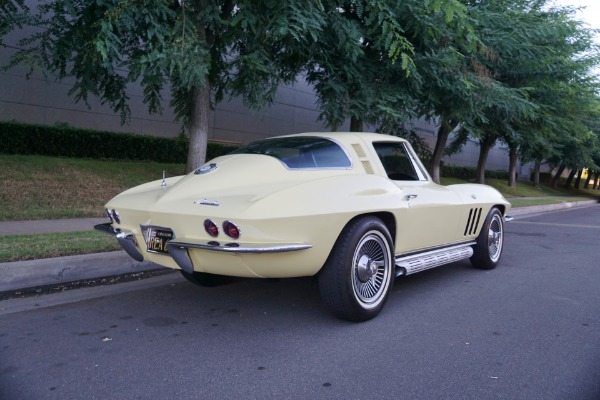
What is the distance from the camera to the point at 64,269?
5.09 metres

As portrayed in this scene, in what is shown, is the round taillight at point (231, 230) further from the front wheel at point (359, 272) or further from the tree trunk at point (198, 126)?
the tree trunk at point (198, 126)

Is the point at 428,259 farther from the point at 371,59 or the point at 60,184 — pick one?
the point at 60,184

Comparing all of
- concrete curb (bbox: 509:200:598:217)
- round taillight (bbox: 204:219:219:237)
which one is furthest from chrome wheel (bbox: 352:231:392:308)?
concrete curb (bbox: 509:200:598:217)

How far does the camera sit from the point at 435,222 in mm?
4941

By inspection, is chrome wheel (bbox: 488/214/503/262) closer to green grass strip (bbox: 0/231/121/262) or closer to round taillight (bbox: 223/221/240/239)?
round taillight (bbox: 223/221/240/239)

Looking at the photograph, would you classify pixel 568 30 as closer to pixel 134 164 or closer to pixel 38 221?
pixel 134 164

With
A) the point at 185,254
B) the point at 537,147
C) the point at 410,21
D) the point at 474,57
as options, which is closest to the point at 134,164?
the point at 410,21

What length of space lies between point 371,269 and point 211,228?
1409 millimetres

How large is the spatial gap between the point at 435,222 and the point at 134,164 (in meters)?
10.1

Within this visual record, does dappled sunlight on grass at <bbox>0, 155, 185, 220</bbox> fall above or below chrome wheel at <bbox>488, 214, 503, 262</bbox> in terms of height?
below

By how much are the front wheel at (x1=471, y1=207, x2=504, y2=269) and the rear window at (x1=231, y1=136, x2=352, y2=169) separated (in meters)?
2.59

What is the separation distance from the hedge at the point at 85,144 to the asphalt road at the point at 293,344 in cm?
840

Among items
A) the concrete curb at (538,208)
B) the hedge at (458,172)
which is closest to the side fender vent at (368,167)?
the concrete curb at (538,208)

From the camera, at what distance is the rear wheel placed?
4.78 m
